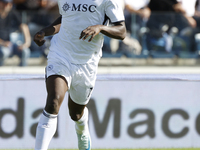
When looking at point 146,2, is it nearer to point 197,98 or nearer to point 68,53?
point 197,98

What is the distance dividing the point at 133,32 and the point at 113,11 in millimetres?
3884

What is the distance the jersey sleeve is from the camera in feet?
12.3

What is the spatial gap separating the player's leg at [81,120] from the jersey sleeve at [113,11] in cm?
97

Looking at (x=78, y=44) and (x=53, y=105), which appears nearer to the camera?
(x=53, y=105)

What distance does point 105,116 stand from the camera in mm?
4996

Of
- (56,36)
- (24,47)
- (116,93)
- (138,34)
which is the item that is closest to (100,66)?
(138,34)

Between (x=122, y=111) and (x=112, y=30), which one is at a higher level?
(x=112, y=30)

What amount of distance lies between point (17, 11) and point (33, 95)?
294 centimetres

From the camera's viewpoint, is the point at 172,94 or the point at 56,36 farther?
the point at 172,94

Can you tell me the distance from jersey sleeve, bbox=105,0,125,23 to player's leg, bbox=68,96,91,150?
966 millimetres

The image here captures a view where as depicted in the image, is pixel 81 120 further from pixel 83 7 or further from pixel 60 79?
pixel 83 7

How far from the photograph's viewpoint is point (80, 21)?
150 inches

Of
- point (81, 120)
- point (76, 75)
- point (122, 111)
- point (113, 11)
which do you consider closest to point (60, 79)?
point (76, 75)

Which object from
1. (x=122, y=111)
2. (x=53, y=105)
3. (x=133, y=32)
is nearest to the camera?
(x=53, y=105)
